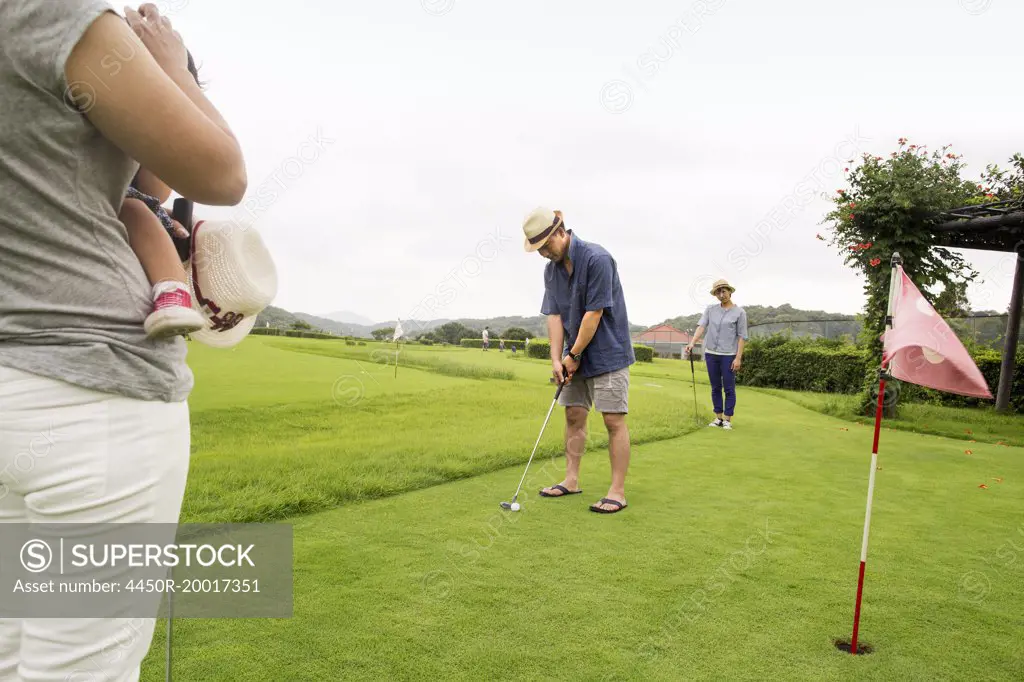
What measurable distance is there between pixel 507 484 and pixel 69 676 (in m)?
3.92

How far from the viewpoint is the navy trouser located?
835 cm

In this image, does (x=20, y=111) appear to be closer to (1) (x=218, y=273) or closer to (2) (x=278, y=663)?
(1) (x=218, y=273)

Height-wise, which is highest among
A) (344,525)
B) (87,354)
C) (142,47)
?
(142,47)

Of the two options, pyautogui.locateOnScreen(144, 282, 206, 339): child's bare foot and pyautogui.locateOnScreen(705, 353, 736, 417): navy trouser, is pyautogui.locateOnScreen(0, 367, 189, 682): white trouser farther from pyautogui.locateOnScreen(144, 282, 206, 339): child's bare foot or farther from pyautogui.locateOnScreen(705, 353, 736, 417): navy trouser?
pyautogui.locateOnScreen(705, 353, 736, 417): navy trouser

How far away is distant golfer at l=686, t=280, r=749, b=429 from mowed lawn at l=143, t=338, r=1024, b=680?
1454 mm

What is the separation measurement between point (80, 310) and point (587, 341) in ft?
11.8

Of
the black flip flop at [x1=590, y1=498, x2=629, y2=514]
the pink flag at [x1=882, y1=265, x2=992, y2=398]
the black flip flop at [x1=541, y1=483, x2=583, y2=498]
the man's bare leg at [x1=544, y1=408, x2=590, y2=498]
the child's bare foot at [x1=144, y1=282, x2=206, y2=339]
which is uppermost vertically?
the pink flag at [x1=882, y1=265, x2=992, y2=398]

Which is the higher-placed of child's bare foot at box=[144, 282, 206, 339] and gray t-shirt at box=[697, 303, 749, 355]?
gray t-shirt at box=[697, 303, 749, 355]

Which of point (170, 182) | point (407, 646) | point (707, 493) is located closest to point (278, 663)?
point (407, 646)

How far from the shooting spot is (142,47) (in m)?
0.87

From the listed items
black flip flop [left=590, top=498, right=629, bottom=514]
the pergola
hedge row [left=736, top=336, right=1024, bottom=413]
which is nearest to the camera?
black flip flop [left=590, top=498, right=629, bottom=514]

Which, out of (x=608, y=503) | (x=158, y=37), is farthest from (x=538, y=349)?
(x=158, y=37)

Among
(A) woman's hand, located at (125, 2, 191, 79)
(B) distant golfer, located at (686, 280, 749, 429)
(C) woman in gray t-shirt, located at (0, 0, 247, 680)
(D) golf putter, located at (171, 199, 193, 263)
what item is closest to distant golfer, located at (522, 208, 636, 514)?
(D) golf putter, located at (171, 199, 193, 263)

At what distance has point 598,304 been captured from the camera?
14.0 ft
